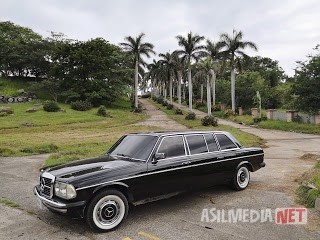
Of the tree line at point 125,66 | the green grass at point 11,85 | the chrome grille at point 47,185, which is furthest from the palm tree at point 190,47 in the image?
the chrome grille at point 47,185

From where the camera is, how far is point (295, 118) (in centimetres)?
3294

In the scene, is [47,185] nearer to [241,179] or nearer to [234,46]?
[241,179]

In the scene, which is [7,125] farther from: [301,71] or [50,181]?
[301,71]

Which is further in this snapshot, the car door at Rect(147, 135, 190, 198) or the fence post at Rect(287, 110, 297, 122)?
the fence post at Rect(287, 110, 297, 122)

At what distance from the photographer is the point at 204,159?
269 inches

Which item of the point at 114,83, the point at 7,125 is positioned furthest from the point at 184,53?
the point at 7,125

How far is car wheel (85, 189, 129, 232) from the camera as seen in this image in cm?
507

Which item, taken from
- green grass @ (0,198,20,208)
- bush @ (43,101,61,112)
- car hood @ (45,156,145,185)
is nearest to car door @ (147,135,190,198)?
car hood @ (45,156,145,185)

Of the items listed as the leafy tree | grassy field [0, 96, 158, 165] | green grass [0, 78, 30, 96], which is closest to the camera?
grassy field [0, 96, 158, 165]

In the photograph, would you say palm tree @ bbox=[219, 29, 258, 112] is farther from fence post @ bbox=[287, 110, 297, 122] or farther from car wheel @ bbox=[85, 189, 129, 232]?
car wheel @ bbox=[85, 189, 129, 232]

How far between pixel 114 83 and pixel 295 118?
27287mm

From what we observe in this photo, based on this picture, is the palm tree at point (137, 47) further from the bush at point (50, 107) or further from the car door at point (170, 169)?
the car door at point (170, 169)

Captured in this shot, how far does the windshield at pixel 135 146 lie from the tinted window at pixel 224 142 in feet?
6.47

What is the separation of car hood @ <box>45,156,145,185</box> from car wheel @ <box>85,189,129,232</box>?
31cm
